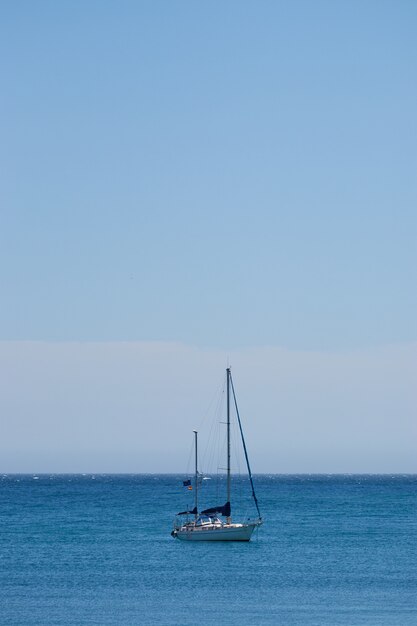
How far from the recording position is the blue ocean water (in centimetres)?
5572

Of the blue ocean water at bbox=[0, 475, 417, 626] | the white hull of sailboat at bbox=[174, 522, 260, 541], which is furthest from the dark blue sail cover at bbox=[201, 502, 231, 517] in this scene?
the blue ocean water at bbox=[0, 475, 417, 626]

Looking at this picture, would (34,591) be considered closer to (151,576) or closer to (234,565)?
(151,576)

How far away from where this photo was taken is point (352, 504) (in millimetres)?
169500

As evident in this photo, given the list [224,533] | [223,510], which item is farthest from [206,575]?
[223,510]

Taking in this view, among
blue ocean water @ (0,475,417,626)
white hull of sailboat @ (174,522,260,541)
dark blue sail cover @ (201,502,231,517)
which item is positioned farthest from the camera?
dark blue sail cover @ (201,502,231,517)

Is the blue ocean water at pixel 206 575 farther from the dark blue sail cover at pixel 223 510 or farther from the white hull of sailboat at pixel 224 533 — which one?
the dark blue sail cover at pixel 223 510

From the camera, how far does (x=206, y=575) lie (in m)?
71.8

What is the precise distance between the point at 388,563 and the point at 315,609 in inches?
879

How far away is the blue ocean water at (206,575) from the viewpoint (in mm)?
55719

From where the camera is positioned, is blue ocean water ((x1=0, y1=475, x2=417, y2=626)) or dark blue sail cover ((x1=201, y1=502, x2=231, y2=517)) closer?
blue ocean water ((x1=0, y1=475, x2=417, y2=626))

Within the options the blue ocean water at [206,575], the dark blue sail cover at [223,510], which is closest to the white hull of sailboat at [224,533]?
the dark blue sail cover at [223,510]

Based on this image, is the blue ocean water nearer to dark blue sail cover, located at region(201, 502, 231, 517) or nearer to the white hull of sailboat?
the white hull of sailboat

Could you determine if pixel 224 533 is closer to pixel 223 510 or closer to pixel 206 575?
pixel 223 510

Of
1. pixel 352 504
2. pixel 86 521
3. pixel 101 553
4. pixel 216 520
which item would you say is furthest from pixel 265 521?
pixel 352 504
